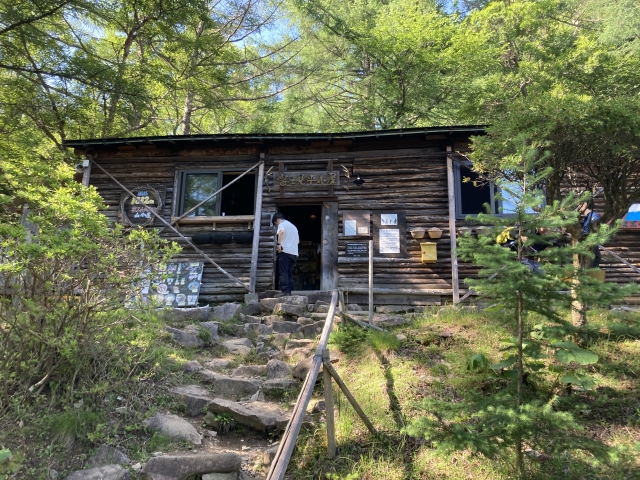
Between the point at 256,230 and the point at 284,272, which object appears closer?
the point at 284,272

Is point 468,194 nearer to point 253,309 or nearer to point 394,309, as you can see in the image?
point 394,309

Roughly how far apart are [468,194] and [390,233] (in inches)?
84.4

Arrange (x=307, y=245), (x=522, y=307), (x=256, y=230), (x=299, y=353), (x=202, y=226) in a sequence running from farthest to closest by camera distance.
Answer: (x=307, y=245)
(x=202, y=226)
(x=256, y=230)
(x=299, y=353)
(x=522, y=307)

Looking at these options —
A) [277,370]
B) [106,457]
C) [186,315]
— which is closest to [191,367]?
[277,370]

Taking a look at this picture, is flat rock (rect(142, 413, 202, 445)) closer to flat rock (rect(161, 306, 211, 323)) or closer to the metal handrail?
the metal handrail

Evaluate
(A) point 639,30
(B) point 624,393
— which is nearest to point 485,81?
(A) point 639,30

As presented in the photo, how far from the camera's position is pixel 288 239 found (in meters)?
9.43

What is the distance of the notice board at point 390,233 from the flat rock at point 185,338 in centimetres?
492

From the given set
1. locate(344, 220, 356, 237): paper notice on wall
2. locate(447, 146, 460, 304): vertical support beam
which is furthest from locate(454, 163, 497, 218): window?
locate(344, 220, 356, 237): paper notice on wall

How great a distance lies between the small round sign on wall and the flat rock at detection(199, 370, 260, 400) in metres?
6.83

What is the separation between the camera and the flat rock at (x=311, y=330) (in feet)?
22.8

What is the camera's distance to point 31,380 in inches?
158

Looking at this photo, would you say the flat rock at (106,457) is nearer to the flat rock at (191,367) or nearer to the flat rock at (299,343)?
the flat rock at (191,367)

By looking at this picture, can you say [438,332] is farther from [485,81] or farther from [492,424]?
[485,81]
